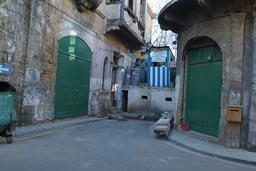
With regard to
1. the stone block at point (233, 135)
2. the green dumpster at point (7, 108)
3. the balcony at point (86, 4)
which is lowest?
the stone block at point (233, 135)

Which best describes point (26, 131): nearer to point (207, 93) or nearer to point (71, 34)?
point (71, 34)

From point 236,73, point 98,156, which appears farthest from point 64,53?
point 236,73

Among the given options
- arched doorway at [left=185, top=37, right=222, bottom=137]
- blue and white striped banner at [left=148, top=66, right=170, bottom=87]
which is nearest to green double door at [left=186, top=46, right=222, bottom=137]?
arched doorway at [left=185, top=37, right=222, bottom=137]

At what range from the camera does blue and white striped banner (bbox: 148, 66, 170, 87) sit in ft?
52.4

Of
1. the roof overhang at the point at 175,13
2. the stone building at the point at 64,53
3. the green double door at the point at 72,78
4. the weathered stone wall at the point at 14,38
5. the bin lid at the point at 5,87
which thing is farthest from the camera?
the green double door at the point at 72,78

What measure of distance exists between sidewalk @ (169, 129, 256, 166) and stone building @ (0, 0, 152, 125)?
491cm

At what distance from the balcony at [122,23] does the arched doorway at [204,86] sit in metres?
6.10

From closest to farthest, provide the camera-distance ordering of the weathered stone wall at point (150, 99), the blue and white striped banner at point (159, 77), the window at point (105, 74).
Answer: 1. the window at point (105, 74)
2. the weathered stone wall at point (150, 99)
3. the blue and white striped banner at point (159, 77)

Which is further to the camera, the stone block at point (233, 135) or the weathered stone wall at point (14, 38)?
the weathered stone wall at point (14, 38)

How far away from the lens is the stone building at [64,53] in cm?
827

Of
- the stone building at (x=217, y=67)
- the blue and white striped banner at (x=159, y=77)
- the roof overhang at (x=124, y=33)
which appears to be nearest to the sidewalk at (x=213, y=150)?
the stone building at (x=217, y=67)

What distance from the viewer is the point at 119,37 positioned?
16844 mm

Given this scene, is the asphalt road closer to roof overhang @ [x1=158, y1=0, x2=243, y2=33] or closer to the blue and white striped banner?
roof overhang @ [x1=158, y1=0, x2=243, y2=33]

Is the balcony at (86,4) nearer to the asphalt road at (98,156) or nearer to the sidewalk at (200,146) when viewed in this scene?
the sidewalk at (200,146)
